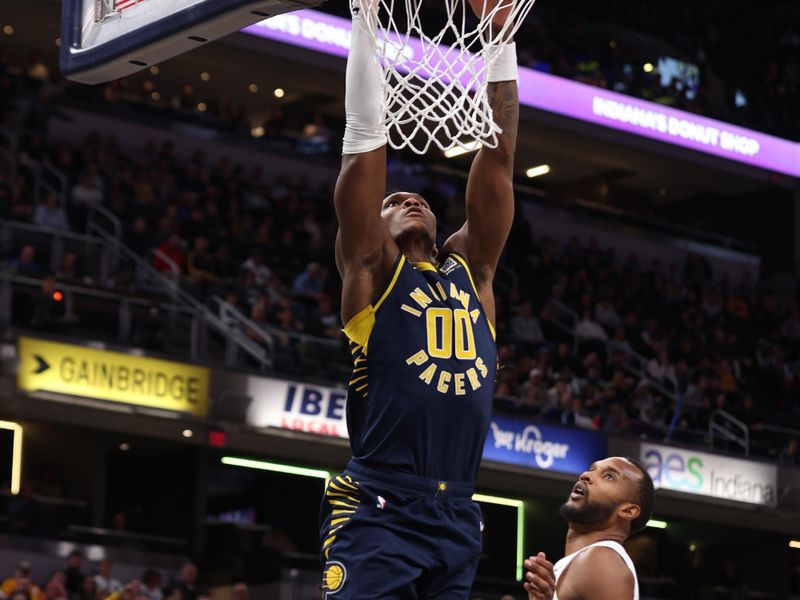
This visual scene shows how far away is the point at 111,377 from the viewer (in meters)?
14.8

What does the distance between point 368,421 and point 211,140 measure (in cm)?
1770

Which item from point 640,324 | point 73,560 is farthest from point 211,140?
point 73,560

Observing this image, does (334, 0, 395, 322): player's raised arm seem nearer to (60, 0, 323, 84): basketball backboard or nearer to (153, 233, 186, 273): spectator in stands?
(60, 0, 323, 84): basketball backboard

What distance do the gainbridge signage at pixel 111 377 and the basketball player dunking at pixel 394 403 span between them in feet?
33.4

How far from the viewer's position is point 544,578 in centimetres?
497

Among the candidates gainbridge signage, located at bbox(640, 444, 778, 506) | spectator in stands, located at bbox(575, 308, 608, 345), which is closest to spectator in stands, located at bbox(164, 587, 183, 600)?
gainbridge signage, located at bbox(640, 444, 778, 506)

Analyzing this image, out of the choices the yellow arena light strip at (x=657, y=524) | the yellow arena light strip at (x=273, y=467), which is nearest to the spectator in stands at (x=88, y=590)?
the yellow arena light strip at (x=273, y=467)

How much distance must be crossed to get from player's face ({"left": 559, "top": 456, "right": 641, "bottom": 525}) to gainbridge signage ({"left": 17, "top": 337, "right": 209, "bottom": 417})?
9.60m

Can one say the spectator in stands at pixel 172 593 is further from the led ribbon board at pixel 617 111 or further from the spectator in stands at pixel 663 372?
the led ribbon board at pixel 617 111

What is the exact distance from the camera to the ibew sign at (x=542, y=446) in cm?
1739

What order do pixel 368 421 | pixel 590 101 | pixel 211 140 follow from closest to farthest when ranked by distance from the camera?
1. pixel 368 421
2. pixel 211 140
3. pixel 590 101

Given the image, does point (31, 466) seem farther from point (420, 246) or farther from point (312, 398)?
point (420, 246)

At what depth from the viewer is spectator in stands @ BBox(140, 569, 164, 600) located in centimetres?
1354

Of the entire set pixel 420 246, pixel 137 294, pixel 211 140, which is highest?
pixel 211 140
